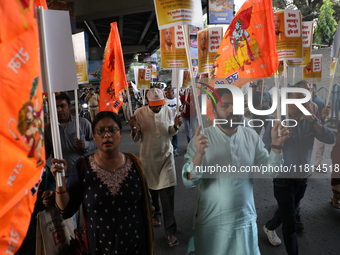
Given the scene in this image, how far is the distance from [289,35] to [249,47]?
1126mm

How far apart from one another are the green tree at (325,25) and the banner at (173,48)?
35.3ft

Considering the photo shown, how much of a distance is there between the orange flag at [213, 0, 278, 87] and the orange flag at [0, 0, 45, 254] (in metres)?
2.01

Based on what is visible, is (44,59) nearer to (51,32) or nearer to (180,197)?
(51,32)

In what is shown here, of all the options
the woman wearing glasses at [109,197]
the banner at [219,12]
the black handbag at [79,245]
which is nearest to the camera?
the woman wearing glasses at [109,197]

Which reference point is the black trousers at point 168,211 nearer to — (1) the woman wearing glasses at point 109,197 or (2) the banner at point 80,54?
(1) the woman wearing glasses at point 109,197

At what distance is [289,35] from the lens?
11.9ft

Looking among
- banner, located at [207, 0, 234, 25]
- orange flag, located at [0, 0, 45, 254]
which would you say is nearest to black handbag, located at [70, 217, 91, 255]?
orange flag, located at [0, 0, 45, 254]

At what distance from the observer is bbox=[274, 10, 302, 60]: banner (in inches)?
143

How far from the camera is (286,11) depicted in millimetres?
3729

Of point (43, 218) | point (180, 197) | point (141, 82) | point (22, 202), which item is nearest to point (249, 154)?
point (43, 218)

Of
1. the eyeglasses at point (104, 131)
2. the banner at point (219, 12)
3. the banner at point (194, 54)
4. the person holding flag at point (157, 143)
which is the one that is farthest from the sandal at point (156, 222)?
the banner at point (219, 12)

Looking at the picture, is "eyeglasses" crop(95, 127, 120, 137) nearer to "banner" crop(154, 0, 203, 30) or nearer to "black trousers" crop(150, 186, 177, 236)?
"banner" crop(154, 0, 203, 30)

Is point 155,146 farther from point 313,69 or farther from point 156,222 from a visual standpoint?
point 313,69

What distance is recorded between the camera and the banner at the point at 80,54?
12.8ft
